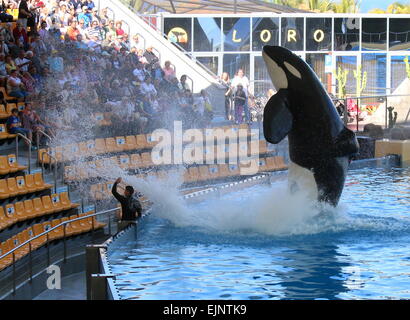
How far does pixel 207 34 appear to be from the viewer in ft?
96.1

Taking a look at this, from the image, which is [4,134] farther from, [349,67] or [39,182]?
[349,67]

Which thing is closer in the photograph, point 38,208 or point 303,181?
point 303,181

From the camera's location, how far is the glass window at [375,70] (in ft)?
102

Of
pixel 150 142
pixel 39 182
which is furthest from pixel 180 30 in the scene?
pixel 39 182

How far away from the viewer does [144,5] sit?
30016 mm

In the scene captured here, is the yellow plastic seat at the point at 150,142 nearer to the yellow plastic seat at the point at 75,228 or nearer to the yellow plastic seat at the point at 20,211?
the yellow plastic seat at the point at 75,228

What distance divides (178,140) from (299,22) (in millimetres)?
14284

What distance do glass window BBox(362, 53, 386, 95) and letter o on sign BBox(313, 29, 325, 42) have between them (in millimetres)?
1854

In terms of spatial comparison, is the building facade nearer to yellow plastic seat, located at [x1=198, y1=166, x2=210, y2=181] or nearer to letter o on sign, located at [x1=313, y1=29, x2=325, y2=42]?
letter o on sign, located at [x1=313, y1=29, x2=325, y2=42]

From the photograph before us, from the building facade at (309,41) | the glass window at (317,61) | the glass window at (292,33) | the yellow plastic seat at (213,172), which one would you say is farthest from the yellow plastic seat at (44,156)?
the glass window at (317,61)

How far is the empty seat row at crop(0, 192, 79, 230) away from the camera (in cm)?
1123

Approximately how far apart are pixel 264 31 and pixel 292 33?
1046mm

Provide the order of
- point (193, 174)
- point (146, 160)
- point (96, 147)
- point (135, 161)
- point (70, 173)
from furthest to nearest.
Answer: point (193, 174) < point (146, 160) < point (135, 161) < point (96, 147) < point (70, 173)
